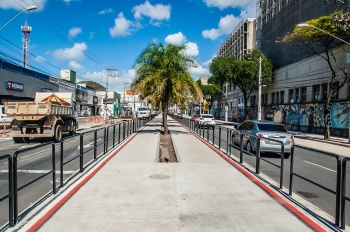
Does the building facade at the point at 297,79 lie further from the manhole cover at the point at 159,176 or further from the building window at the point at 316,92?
the manhole cover at the point at 159,176

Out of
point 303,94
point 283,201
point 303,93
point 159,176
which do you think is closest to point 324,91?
point 303,94

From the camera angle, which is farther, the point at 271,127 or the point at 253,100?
the point at 253,100

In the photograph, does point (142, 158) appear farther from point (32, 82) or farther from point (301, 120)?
point (32, 82)

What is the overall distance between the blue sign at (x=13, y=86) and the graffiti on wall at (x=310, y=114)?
32885 mm

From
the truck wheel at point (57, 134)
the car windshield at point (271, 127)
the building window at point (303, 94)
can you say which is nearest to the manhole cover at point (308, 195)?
the car windshield at point (271, 127)

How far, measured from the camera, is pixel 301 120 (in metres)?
36.8

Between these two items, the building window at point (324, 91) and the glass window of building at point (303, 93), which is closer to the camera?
the building window at point (324, 91)

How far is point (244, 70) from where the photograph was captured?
154 feet

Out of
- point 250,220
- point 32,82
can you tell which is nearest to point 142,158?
point 250,220

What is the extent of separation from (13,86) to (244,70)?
31.2 m

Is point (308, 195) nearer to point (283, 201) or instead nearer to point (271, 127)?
point (283, 201)

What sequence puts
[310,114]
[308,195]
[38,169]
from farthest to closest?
[310,114]
[38,169]
[308,195]

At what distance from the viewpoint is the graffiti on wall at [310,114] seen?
29.2 m

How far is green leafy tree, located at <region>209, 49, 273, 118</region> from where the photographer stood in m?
45.4
